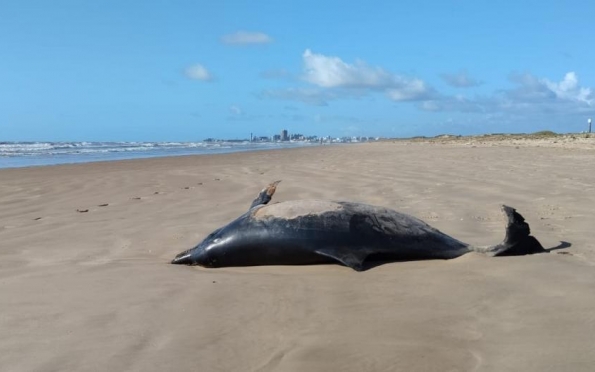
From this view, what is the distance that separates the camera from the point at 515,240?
4.01 meters

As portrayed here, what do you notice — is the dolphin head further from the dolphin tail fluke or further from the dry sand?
the dolphin tail fluke

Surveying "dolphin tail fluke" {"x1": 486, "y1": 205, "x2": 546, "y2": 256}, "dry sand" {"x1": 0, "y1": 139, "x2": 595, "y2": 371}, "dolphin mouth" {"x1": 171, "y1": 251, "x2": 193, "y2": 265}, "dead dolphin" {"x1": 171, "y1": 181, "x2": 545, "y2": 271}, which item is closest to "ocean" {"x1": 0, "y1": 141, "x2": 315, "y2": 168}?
"dry sand" {"x1": 0, "y1": 139, "x2": 595, "y2": 371}

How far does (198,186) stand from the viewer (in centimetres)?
1008

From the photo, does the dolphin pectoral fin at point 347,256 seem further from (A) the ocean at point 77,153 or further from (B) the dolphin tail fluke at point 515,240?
(A) the ocean at point 77,153

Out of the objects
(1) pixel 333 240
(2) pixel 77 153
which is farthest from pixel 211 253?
(2) pixel 77 153

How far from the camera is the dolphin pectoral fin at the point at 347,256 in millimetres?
3855

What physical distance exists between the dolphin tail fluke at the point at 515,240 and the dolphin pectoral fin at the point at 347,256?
96cm

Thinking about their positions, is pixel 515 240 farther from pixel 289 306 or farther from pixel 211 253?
pixel 211 253

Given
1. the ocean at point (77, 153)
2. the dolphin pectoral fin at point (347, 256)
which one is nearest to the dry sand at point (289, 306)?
the dolphin pectoral fin at point (347, 256)

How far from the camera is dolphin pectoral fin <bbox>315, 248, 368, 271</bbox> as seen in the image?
3855mm

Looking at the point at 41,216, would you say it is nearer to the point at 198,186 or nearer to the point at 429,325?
the point at 198,186

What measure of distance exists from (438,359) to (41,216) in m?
6.22

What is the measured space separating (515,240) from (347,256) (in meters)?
1.23

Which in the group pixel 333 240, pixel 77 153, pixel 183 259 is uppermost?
pixel 333 240
